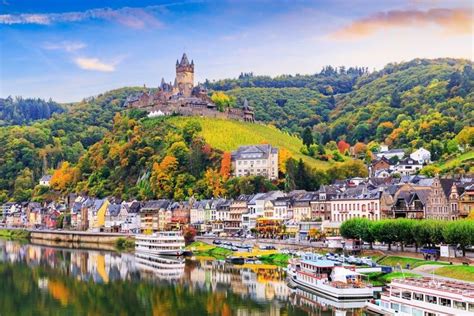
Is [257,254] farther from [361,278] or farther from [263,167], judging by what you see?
[263,167]

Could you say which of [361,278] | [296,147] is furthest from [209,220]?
[361,278]

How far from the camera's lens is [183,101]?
446ft

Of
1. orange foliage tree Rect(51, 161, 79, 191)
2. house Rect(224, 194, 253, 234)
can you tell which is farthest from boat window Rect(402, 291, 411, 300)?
orange foliage tree Rect(51, 161, 79, 191)

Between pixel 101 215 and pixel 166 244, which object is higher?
A: pixel 101 215

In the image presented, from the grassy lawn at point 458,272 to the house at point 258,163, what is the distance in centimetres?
5702

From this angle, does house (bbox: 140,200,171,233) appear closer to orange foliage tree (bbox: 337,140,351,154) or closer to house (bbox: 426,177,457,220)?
house (bbox: 426,177,457,220)

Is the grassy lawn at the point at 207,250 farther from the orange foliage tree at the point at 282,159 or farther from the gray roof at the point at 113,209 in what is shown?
the gray roof at the point at 113,209

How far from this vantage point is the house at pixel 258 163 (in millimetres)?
105694

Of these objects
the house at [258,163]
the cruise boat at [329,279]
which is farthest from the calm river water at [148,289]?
the house at [258,163]

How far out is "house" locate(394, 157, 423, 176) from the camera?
104812 millimetres

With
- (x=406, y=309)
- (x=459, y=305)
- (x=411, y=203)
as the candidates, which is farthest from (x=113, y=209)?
(x=459, y=305)

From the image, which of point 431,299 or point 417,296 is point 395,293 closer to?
point 417,296

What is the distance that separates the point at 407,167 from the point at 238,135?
3274 cm

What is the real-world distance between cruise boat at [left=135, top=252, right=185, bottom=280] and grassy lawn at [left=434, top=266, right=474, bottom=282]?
879 inches
